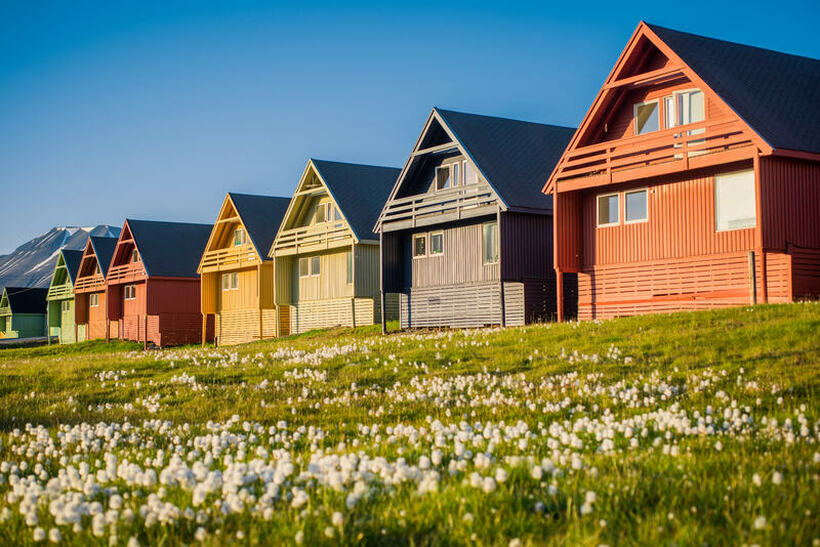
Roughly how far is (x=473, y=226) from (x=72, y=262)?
52.5m

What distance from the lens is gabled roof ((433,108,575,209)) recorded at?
33094 millimetres

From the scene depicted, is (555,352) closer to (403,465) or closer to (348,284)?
(403,465)

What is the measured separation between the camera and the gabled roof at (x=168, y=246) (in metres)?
59.5

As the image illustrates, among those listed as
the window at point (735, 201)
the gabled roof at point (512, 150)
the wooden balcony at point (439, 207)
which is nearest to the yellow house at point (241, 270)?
the wooden balcony at point (439, 207)

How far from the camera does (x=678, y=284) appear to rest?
2700cm

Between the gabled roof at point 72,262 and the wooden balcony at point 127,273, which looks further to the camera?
the gabled roof at point 72,262

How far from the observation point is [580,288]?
30.3m

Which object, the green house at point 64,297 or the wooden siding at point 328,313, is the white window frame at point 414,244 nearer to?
the wooden siding at point 328,313

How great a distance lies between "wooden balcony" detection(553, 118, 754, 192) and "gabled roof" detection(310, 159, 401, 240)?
15.6 m

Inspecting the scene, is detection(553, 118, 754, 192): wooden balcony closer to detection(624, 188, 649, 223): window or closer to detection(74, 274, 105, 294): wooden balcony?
detection(624, 188, 649, 223): window

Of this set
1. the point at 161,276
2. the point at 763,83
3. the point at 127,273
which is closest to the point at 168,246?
the point at 161,276

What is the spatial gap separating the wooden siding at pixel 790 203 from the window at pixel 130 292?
5206cm

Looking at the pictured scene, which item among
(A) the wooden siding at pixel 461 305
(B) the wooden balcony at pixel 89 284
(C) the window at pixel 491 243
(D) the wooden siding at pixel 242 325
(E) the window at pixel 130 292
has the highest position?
(C) the window at pixel 491 243

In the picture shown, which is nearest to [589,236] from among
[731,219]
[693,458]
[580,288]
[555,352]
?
[580,288]
